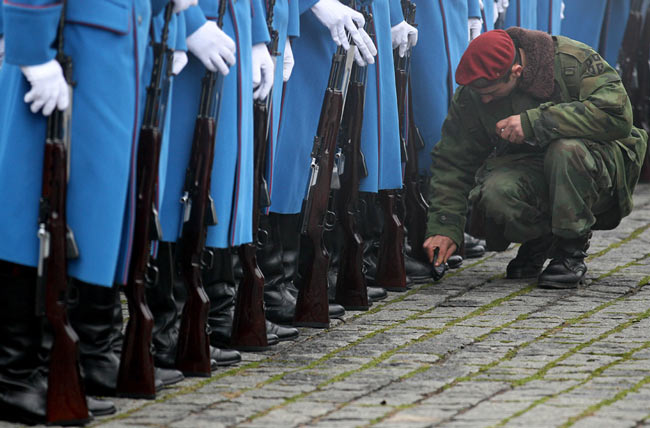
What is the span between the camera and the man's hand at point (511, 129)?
6465mm

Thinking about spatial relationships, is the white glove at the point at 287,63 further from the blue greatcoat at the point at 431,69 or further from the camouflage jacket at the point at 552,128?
the blue greatcoat at the point at 431,69

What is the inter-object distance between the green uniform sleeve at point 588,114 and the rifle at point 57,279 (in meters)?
2.95

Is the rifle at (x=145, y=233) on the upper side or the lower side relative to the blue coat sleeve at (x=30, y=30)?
lower

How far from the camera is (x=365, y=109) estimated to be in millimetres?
6324

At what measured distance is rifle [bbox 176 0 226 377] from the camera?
462cm

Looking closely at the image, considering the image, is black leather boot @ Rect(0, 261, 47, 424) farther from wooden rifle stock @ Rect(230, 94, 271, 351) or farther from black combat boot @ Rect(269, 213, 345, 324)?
black combat boot @ Rect(269, 213, 345, 324)

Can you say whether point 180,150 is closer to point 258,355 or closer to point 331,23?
point 258,355

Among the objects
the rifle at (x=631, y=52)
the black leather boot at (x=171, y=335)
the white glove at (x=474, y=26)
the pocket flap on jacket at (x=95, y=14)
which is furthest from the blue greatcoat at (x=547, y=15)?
the pocket flap on jacket at (x=95, y=14)

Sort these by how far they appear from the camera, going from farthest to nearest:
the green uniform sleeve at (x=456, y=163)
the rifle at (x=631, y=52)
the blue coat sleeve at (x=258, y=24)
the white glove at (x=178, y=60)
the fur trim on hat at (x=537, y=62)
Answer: the rifle at (x=631, y=52) < the green uniform sleeve at (x=456, y=163) < the fur trim on hat at (x=537, y=62) < the blue coat sleeve at (x=258, y=24) < the white glove at (x=178, y=60)

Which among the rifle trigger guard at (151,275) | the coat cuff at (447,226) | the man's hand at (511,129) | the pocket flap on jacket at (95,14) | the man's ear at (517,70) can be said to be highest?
the pocket flap on jacket at (95,14)

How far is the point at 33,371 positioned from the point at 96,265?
396 mm

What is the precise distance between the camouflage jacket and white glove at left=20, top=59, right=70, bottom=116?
2963mm

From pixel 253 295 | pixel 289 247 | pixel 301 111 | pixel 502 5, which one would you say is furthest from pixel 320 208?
pixel 502 5

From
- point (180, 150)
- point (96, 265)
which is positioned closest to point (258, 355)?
point (180, 150)
